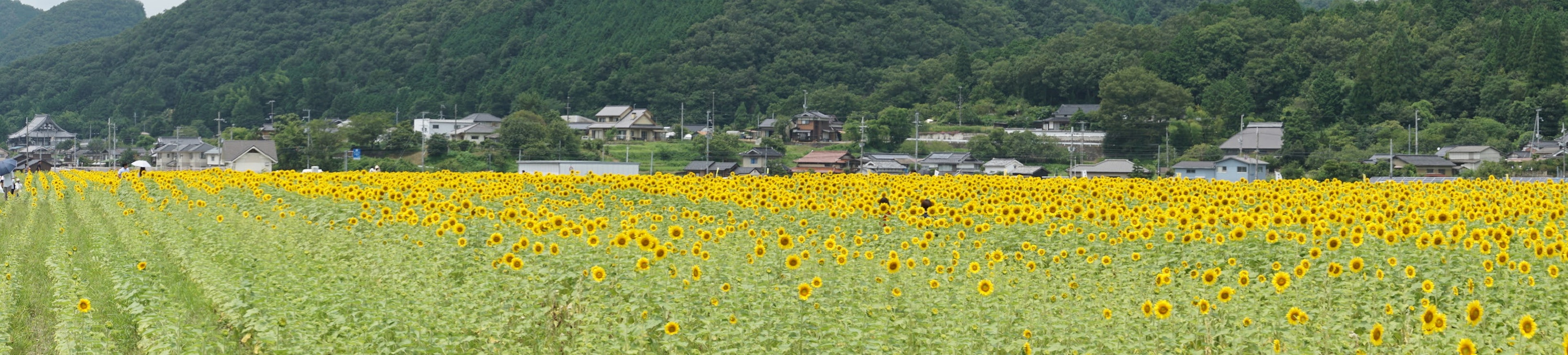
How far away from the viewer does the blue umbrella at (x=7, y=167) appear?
28422 mm

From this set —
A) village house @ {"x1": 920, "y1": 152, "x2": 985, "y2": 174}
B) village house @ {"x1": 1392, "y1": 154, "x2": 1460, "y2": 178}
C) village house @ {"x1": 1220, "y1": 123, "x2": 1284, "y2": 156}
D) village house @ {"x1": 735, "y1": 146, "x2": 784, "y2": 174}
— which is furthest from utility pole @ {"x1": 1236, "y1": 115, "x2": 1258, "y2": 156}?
village house @ {"x1": 735, "y1": 146, "x2": 784, "y2": 174}

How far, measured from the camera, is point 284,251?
1074 cm

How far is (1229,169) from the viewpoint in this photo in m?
48.0

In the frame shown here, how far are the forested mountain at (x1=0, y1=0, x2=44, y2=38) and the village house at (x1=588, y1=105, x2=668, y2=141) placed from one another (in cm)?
13779

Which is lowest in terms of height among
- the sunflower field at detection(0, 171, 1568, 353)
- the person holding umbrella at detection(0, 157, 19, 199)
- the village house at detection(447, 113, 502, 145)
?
the sunflower field at detection(0, 171, 1568, 353)

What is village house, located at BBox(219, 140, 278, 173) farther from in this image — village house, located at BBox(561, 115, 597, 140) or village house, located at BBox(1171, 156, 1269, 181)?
village house, located at BBox(1171, 156, 1269, 181)

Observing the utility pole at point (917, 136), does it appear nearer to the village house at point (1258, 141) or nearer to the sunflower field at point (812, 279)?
the village house at point (1258, 141)

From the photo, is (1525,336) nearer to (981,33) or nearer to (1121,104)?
(1121,104)

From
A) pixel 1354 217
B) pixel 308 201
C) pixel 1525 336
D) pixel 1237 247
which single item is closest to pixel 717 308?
pixel 1525 336

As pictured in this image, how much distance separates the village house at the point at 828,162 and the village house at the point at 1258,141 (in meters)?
16.7

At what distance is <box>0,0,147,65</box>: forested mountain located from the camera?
166m

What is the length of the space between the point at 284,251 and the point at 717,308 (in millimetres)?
5094

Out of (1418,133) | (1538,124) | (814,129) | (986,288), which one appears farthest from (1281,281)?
(814,129)

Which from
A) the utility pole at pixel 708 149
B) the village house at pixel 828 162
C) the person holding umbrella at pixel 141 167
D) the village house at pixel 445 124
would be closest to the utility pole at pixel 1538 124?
the village house at pixel 828 162
